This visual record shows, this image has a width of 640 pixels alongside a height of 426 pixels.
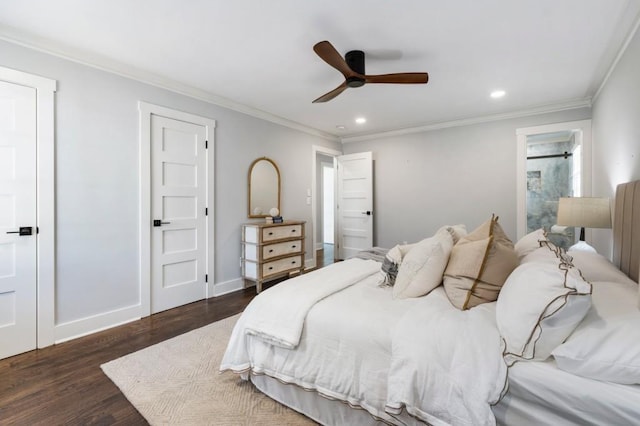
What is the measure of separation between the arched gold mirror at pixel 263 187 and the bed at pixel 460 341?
2442 mm

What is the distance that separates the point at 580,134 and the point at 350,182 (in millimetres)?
3337

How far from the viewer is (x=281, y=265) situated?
4.11 m

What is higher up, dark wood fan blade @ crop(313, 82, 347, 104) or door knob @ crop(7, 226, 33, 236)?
dark wood fan blade @ crop(313, 82, 347, 104)

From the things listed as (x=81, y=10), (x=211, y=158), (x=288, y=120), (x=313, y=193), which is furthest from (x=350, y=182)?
(x=81, y=10)

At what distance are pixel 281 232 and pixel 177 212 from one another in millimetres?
1355

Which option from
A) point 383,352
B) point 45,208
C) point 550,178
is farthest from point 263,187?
point 550,178

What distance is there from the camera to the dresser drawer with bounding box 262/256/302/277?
388cm

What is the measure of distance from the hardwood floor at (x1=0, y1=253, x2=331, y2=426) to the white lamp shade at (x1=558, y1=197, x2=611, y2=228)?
3472 millimetres

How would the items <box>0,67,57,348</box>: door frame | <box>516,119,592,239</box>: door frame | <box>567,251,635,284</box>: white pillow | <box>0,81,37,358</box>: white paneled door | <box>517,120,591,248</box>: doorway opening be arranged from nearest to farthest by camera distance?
<box>567,251,635,284</box>: white pillow, <box>0,81,37,358</box>: white paneled door, <box>0,67,57,348</box>: door frame, <box>516,119,592,239</box>: door frame, <box>517,120,591,248</box>: doorway opening

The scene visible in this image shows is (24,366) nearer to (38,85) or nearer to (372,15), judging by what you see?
(38,85)

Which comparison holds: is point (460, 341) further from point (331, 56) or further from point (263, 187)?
point (263, 187)

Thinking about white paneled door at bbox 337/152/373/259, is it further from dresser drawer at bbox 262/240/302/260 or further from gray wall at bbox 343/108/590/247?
dresser drawer at bbox 262/240/302/260

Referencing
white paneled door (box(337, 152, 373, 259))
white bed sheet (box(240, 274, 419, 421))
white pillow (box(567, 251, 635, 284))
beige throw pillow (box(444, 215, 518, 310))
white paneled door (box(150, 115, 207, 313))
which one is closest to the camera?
white bed sheet (box(240, 274, 419, 421))

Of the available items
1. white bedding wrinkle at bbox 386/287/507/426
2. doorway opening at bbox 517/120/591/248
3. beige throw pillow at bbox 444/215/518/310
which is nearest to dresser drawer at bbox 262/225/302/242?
beige throw pillow at bbox 444/215/518/310
